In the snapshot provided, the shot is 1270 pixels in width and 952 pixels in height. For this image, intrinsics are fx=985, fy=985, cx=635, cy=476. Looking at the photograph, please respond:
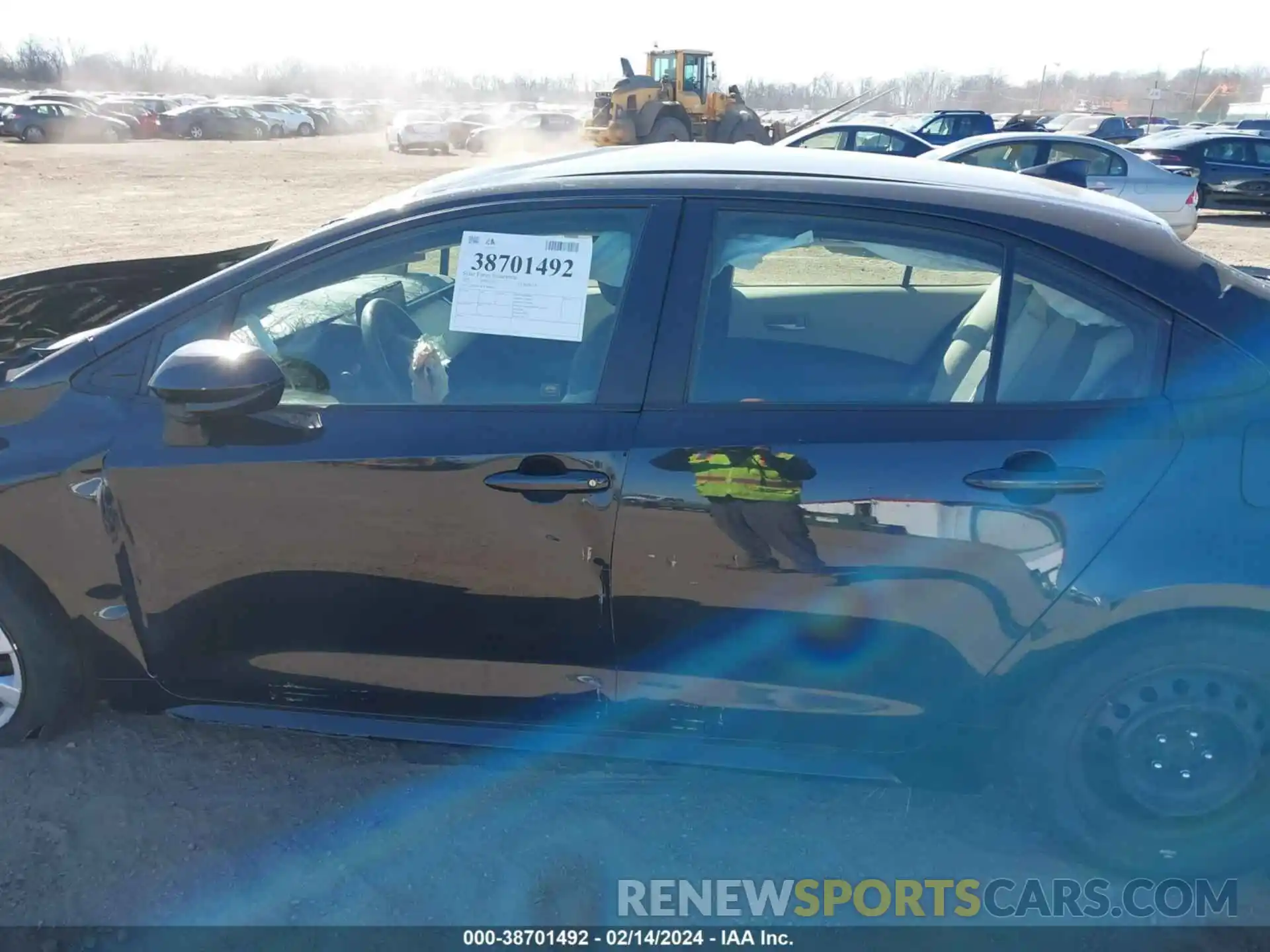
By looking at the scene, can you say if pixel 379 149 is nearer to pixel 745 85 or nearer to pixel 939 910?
pixel 939 910

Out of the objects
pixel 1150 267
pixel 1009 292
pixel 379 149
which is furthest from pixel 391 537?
pixel 379 149

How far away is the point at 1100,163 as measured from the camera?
12.3m

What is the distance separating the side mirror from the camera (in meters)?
2.18

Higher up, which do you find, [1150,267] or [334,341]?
[1150,267]

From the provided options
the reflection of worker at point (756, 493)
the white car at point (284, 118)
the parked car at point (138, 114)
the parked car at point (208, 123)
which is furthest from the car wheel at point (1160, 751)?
the white car at point (284, 118)

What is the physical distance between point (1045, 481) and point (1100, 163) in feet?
39.4

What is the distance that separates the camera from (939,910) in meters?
2.38

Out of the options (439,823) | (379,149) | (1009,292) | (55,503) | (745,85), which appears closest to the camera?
(1009,292)

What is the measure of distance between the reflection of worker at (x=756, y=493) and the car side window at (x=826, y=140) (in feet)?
45.9

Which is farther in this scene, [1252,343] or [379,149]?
[379,149]

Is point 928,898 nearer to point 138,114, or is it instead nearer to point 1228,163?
point 1228,163

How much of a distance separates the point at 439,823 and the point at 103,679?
0.96m

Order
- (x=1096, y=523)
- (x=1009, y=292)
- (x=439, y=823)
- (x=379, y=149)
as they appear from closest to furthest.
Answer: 1. (x=1096, y=523)
2. (x=1009, y=292)
3. (x=439, y=823)
4. (x=379, y=149)

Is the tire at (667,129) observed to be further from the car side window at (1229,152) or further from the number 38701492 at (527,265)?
the number 38701492 at (527,265)
